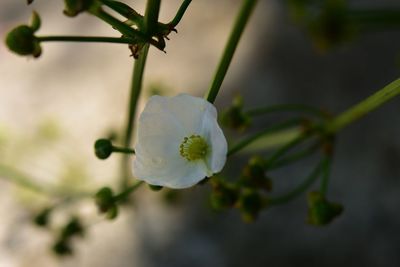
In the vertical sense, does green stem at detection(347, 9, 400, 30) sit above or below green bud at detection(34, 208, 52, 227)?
above

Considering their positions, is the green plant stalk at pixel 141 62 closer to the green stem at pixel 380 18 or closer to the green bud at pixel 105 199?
the green bud at pixel 105 199

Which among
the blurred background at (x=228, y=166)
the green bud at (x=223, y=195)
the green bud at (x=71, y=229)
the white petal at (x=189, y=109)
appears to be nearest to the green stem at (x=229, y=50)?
the white petal at (x=189, y=109)

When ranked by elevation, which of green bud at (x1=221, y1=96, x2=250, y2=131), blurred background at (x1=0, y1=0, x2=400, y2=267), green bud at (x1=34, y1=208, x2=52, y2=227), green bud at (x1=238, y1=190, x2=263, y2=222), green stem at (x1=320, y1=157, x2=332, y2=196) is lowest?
green bud at (x1=238, y1=190, x2=263, y2=222)

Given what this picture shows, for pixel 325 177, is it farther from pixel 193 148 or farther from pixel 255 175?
pixel 193 148

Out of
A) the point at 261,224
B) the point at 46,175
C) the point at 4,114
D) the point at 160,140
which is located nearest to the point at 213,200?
the point at 160,140

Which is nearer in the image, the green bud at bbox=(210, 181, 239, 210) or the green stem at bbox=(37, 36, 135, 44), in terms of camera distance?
the green stem at bbox=(37, 36, 135, 44)

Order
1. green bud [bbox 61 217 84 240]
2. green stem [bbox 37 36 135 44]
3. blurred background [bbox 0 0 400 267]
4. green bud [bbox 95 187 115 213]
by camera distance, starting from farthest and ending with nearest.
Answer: blurred background [bbox 0 0 400 267] < green bud [bbox 61 217 84 240] < green bud [bbox 95 187 115 213] < green stem [bbox 37 36 135 44]

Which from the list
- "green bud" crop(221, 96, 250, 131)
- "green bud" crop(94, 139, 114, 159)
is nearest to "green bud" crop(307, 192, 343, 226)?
"green bud" crop(221, 96, 250, 131)

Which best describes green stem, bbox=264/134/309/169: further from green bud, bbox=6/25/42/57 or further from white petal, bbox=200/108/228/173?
green bud, bbox=6/25/42/57
